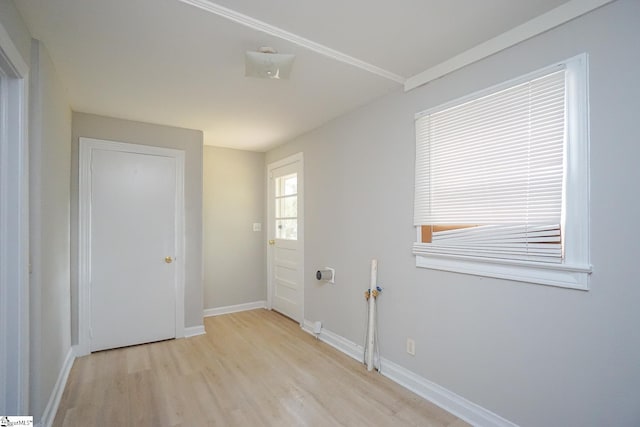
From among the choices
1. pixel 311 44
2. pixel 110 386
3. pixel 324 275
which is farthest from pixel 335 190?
pixel 110 386

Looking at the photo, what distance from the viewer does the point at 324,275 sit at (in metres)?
3.41

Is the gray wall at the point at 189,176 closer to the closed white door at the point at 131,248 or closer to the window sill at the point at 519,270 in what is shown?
the closed white door at the point at 131,248

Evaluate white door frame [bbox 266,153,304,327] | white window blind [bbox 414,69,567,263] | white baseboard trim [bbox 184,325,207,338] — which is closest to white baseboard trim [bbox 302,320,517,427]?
white window blind [bbox 414,69,567,263]

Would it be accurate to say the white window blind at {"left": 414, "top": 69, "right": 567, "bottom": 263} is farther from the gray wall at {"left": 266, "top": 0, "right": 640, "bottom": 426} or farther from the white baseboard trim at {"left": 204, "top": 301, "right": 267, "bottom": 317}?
the white baseboard trim at {"left": 204, "top": 301, "right": 267, "bottom": 317}

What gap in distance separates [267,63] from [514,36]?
4.93 ft

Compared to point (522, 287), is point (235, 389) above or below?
below

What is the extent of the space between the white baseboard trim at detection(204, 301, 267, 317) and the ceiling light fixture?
11.2 feet

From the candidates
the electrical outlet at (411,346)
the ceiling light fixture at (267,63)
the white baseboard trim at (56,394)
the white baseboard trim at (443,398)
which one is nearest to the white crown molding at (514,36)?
the ceiling light fixture at (267,63)

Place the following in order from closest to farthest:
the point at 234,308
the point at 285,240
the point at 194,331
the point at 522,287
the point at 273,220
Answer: the point at 522,287 < the point at 194,331 < the point at 285,240 < the point at 234,308 < the point at 273,220

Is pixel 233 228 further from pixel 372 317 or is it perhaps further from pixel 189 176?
pixel 372 317

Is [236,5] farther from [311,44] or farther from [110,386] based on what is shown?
[110,386]

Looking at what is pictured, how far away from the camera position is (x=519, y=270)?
1826 mm

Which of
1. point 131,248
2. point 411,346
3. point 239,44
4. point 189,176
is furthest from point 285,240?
point 239,44

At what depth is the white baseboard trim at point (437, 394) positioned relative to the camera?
1.95 metres
